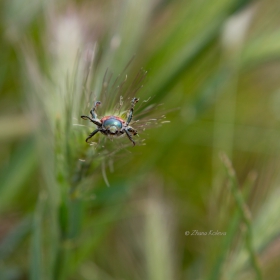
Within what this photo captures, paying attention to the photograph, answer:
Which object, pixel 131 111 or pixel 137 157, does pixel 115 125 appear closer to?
pixel 131 111

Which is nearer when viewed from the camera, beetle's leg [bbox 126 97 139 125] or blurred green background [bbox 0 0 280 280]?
beetle's leg [bbox 126 97 139 125]

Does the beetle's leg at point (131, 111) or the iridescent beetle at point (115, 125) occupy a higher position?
the beetle's leg at point (131, 111)

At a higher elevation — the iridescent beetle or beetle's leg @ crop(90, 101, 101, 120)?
beetle's leg @ crop(90, 101, 101, 120)

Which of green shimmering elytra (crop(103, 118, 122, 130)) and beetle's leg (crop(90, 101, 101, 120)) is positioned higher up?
beetle's leg (crop(90, 101, 101, 120))

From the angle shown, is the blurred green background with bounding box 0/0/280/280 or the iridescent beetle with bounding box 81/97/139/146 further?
the blurred green background with bounding box 0/0/280/280

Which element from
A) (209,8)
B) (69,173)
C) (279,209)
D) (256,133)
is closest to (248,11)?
(209,8)

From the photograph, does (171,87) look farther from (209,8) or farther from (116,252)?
(116,252)

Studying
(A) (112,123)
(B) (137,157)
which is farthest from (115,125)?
(B) (137,157)

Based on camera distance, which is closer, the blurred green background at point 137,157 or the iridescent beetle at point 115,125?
the iridescent beetle at point 115,125
